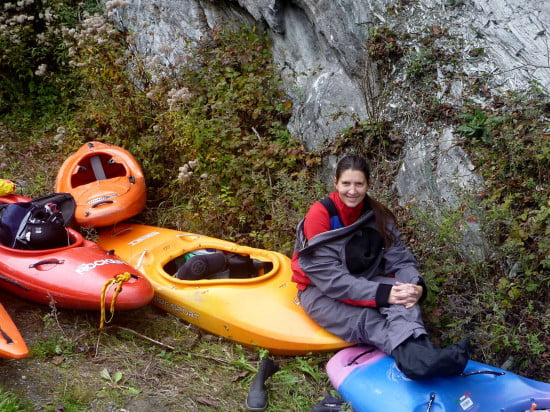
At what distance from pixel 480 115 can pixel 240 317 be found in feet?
7.31

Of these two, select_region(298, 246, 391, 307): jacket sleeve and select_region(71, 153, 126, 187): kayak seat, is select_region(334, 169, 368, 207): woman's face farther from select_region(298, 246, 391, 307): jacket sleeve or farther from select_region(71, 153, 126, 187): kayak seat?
select_region(71, 153, 126, 187): kayak seat

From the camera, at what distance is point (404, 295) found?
274 cm

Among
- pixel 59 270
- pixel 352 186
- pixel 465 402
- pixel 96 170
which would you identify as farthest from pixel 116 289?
pixel 465 402

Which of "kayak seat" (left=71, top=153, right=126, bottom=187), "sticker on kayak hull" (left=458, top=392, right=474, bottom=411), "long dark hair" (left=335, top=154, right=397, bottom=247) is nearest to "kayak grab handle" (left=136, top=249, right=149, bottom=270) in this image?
"kayak seat" (left=71, top=153, right=126, bottom=187)

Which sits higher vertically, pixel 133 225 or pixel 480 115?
pixel 480 115

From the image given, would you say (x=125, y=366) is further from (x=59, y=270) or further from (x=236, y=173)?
(x=236, y=173)

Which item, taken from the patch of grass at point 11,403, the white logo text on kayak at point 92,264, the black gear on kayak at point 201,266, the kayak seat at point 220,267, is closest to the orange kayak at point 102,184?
the white logo text on kayak at point 92,264

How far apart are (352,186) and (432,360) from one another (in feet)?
3.38

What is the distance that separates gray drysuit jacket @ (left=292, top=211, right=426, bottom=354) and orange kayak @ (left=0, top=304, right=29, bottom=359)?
5.22 feet

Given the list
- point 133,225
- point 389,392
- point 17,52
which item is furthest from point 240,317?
point 17,52

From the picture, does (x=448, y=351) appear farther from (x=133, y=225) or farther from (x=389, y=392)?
(x=133, y=225)

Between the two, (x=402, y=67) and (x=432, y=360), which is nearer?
(x=432, y=360)

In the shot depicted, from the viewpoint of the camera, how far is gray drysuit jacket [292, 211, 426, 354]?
2.76 m

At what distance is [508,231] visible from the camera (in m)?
3.12
